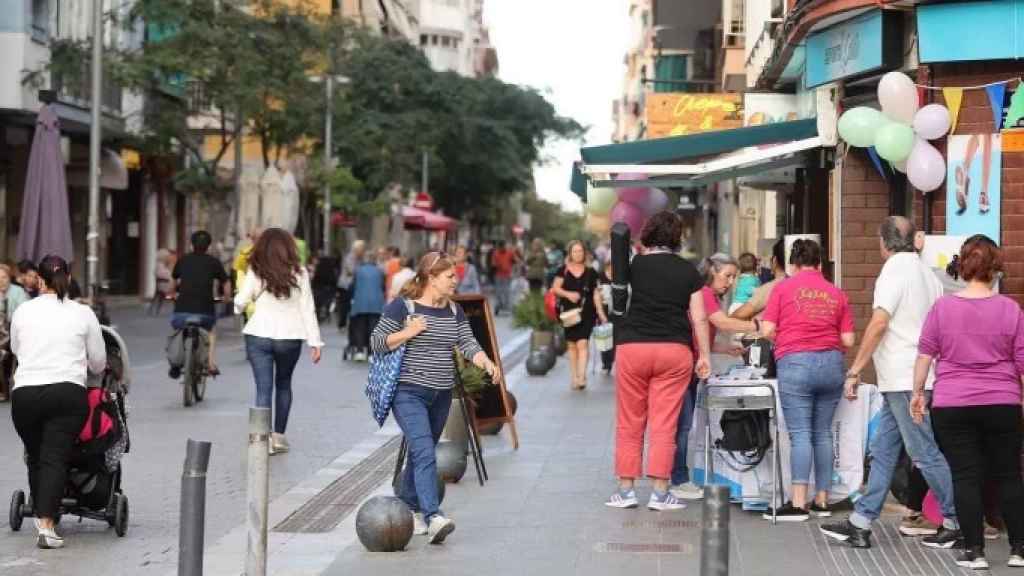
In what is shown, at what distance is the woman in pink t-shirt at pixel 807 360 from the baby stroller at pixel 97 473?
12.0 ft

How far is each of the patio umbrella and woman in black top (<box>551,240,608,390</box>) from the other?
6.14 metres

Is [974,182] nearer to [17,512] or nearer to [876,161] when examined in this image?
[876,161]

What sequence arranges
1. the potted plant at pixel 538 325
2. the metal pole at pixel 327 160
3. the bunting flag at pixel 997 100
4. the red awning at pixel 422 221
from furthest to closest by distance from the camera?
1. the red awning at pixel 422 221
2. the metal pole at pixel 327 160
3. the potted plant at pixel 538 325
4. the bunting flag at pixel 997 100

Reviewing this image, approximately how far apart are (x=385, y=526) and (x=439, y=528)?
0.33 m

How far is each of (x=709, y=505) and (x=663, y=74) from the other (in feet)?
164

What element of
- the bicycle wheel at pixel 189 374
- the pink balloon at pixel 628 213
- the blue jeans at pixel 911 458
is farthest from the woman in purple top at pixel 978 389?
the bicycle wheel at pixel 189 374

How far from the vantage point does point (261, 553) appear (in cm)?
795

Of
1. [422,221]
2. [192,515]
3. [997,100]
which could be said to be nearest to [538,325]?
[997,100]

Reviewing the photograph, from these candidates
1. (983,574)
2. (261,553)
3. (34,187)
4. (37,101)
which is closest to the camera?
(261,553)

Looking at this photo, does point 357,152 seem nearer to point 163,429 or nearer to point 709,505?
point 163,429

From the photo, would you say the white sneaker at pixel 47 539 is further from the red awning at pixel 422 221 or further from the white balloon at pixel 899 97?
the red awning at pixel 422 221

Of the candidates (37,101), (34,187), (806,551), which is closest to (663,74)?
(37,101)

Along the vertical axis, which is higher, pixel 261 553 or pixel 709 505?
pixel 709 505

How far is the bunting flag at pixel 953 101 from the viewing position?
1162 cm
